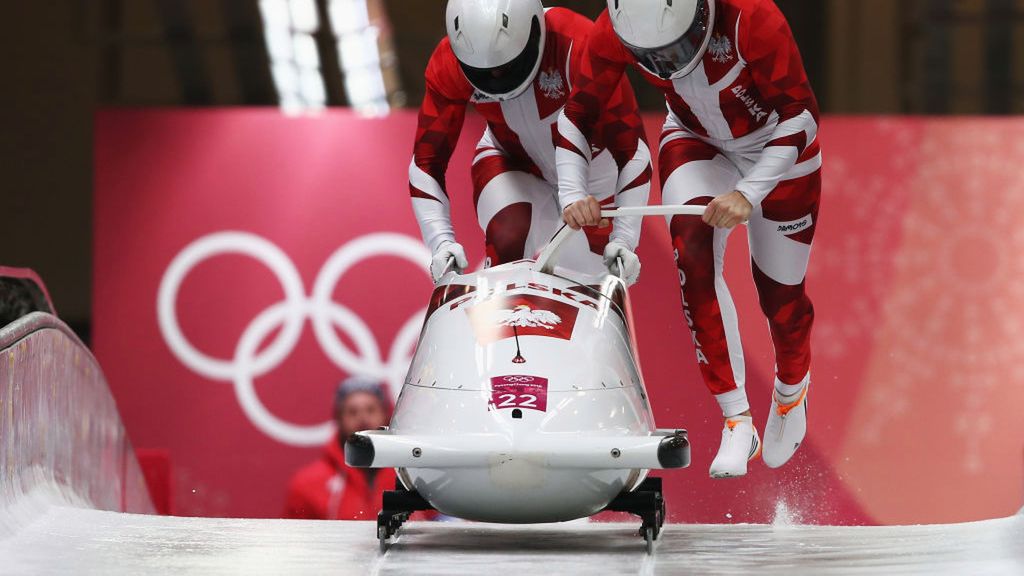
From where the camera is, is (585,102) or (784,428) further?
(784,428)

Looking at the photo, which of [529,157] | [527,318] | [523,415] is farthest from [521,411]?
[529,157]

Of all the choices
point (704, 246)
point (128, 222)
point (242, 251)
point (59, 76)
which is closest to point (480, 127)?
point (242, 251)

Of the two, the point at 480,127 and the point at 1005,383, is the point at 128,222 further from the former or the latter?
the point at 1005,383

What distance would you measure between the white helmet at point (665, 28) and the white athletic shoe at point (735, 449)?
1.14 m

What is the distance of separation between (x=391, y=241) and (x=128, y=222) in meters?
1.41

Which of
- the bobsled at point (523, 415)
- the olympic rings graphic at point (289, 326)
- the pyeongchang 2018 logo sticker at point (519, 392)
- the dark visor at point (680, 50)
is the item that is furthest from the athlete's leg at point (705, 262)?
the olympic rings graphic at point (289, 326)

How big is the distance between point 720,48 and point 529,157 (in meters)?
0.98

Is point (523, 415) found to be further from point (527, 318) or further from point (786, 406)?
point (786, 406)

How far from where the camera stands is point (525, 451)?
3344 millimetres

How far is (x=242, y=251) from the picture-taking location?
7.50 metres

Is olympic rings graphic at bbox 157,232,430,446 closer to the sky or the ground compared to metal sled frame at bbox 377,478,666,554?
closer to the ground

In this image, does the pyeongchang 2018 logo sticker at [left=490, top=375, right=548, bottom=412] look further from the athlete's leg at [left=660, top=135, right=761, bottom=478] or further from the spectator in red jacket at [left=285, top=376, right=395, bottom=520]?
the spectator in red jacket at [left=285, top=376, right=395, bottom=520]

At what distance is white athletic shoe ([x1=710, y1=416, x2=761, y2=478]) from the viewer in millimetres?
4223

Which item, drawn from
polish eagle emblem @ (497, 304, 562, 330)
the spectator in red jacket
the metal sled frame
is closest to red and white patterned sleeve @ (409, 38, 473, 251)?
polish eagle emblem @ (497, 304, 562, 330)
